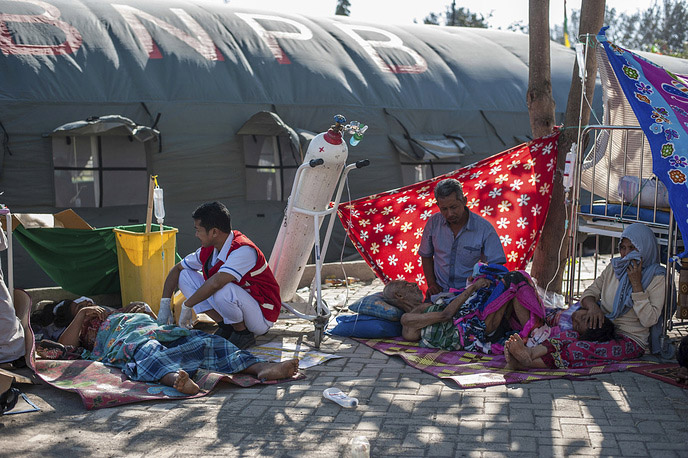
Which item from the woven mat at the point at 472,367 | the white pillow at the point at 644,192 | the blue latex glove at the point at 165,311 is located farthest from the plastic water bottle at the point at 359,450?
the white pillow at the point at 644,192

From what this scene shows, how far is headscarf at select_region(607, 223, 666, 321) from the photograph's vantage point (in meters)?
4.89

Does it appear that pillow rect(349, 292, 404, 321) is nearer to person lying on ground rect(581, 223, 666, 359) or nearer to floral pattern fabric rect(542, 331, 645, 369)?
floral pattern fabric rect(542, 331, 645, 369)

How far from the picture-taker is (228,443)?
3.63 meters

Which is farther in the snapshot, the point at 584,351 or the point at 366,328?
the point at 366,328

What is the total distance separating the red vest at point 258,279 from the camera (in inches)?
214

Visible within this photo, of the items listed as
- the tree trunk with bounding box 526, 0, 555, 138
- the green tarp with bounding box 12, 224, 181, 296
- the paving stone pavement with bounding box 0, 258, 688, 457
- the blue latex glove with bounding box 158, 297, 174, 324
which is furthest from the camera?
the tree trunk with bounding box 526, 0, 555, 138

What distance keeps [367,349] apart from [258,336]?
0.95 metres

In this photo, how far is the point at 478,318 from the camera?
17.7ft

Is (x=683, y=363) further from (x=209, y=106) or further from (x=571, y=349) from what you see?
(x=209, y=106)

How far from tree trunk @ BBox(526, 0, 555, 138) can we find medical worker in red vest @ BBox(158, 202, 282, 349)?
9.51 ft

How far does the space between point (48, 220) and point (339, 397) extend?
353 centimetres

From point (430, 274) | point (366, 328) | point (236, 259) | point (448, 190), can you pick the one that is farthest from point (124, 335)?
point (448, 190)

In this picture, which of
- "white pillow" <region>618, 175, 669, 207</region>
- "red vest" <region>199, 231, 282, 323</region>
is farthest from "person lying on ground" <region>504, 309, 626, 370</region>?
"red vest" <region>199, 231, 282, 323</region>

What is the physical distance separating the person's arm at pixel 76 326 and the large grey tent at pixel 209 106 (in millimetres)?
2754
